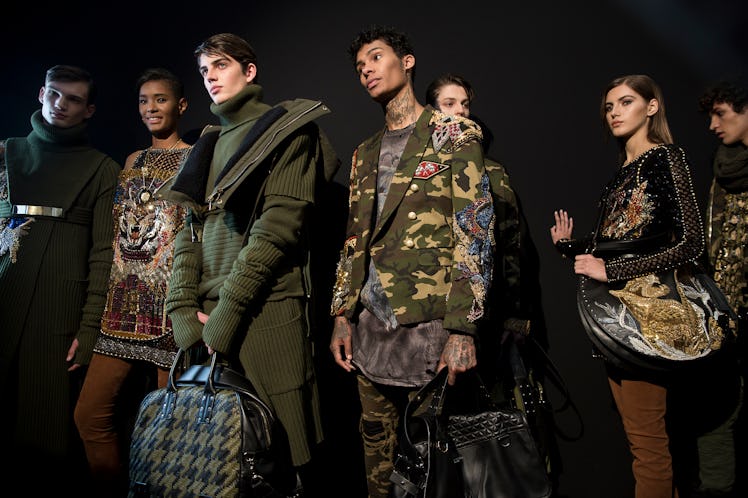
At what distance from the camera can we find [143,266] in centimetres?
277

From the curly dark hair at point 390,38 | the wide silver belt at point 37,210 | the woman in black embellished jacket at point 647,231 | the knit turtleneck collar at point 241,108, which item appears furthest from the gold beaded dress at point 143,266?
the woman in black embellished jacket at point 647,231

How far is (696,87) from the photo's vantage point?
8.89 feet

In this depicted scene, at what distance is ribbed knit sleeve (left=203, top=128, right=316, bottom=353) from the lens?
76.2 inches

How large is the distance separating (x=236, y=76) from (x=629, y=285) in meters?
1.78

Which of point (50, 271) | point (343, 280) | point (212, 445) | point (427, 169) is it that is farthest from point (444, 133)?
point (50, 271)

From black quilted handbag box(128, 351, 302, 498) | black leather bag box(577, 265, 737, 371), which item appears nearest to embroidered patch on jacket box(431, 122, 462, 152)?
black leather bag box(577, 265, 737, 371)

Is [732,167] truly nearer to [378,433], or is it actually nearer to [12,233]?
[378,433]

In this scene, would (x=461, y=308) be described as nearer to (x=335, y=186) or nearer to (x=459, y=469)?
(x=459, y=469)

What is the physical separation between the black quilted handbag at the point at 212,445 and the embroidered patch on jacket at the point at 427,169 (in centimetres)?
98

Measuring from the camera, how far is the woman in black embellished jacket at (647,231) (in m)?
2.17

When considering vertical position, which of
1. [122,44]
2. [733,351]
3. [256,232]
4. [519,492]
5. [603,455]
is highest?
[122,44]

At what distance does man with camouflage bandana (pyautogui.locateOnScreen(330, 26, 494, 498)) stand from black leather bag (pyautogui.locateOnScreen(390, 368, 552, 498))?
164mm

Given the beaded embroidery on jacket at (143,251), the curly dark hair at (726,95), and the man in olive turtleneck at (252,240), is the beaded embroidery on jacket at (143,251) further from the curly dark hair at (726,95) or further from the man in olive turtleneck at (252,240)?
the curly dark hair at (726,95)

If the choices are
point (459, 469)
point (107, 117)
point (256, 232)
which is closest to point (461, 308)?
point (459, 469)
